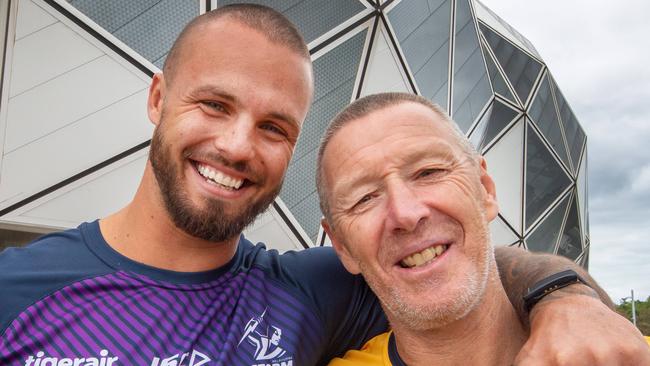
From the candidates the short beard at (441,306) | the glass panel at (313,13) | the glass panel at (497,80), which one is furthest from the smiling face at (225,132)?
the glass panel at (497,80)

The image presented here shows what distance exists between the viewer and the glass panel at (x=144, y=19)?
5699mm

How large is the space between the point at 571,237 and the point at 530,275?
1398cm

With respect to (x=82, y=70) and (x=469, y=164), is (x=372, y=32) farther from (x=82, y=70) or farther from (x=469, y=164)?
(x=469, y=164)

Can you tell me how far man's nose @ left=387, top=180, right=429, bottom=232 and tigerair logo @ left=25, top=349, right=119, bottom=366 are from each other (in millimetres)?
1183

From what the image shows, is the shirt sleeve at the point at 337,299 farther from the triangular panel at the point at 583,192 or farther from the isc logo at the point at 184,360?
the triangular panel at the point at 583,192

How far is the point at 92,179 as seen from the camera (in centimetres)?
558

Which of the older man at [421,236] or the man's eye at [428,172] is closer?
the older man at [421,236]

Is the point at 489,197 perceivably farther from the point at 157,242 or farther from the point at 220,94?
the point at 157,242

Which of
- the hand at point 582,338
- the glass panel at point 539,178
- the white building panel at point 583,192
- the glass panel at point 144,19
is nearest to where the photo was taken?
the hand at point 582,338

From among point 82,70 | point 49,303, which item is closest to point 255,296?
point 49,303

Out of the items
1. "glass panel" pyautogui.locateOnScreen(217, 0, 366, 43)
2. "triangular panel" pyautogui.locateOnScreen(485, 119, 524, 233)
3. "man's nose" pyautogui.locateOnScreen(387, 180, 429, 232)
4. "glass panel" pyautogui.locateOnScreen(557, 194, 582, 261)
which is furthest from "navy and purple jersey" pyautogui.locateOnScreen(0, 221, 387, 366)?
"glass panel" pyautogui.locateOnScreen(557, 194, 582, 261)

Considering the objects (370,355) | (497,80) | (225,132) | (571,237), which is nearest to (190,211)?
(225,132)

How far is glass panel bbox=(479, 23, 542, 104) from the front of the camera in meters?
12.6

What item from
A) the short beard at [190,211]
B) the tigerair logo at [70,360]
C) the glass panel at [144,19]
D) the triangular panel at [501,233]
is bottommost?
the triangular panel at [501,233]
